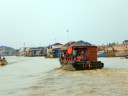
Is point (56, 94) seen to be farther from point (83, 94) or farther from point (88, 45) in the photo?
point (88, 45)

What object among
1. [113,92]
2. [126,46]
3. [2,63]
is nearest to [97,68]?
[113,92]

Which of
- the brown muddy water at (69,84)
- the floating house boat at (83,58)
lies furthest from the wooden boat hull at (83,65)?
the brown muddy water at (69,84)

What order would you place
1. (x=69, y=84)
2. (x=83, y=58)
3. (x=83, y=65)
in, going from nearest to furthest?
1. (x=69, y=84)
2. (x=83, y=65)
3. (x=83, y=58)

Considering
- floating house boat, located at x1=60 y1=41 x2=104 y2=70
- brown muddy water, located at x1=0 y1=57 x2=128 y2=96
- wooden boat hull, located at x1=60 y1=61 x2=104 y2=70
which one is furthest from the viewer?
floating house boat, located at x1=60 y1=41 x2=104 y2=70

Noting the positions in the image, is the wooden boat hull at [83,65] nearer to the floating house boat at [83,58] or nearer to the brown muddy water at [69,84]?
the floating house boat at [83,58]

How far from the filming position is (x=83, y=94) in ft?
28.3

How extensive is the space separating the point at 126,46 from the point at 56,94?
251ft

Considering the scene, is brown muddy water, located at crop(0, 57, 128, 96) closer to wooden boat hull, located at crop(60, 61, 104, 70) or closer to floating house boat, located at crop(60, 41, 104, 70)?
wooden boat hull, located at crop(60, 61, 104, 70)

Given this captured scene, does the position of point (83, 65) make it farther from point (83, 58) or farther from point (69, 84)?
point (69, 84)

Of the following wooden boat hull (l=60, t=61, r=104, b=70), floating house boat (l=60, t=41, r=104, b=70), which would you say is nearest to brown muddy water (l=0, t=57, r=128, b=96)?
wooden boat hull (l=60, t=61, r=104, b=70)

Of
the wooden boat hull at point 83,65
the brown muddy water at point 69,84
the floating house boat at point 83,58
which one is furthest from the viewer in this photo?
the floating house boat at point 83,58

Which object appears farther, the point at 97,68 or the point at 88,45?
the point at 88,45

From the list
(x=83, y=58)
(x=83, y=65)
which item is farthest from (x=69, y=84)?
(x=83, y=58)

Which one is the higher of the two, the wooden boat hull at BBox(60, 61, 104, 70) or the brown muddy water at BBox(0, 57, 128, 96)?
the wooden boat hull at BBox(60, 61, 104, 70)
